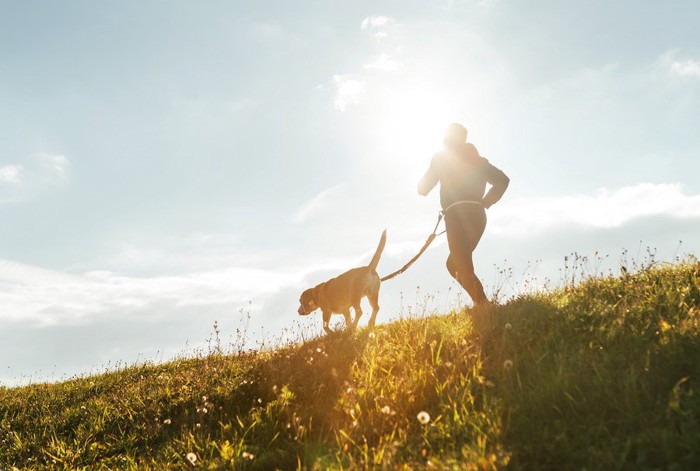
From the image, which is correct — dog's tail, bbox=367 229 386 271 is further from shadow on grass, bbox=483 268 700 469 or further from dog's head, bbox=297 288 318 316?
shadow on grass, bbox=483 268 700 469

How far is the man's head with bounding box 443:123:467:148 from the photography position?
8102 mm

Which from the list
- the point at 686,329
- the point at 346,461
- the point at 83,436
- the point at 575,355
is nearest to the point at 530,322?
the point at 575,355

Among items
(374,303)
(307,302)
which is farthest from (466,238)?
(307,302)

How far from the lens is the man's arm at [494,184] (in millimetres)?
7934

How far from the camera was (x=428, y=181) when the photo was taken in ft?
27.5

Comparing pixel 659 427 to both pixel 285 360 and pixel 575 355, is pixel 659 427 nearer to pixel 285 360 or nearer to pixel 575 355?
pixel 575 355

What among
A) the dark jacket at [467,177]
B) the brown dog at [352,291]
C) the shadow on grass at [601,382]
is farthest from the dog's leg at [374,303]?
the shadow on grass at [601,382]

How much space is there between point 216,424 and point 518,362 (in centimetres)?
355

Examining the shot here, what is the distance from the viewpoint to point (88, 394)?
9.94 metres

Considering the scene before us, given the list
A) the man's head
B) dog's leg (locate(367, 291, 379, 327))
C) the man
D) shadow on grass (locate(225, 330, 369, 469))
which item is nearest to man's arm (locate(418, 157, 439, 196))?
the man

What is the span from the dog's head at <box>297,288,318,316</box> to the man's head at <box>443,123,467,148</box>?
446 cm

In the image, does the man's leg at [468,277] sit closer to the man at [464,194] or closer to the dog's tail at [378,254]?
the man at [464,194]

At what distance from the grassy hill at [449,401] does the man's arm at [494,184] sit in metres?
1.57

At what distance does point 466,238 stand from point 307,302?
4.62m
